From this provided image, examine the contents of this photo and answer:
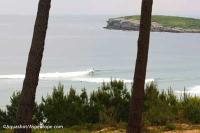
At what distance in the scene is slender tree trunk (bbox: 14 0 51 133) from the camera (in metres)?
7.72

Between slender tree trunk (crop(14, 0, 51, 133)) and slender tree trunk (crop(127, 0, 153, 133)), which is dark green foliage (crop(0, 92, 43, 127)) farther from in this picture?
slender tree trunk (crop(127, 0, 153, 133))

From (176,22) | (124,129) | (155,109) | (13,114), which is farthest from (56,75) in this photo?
(176,22)

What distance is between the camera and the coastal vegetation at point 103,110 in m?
11.6

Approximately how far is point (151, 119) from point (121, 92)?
119cm

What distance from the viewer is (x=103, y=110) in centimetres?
1185

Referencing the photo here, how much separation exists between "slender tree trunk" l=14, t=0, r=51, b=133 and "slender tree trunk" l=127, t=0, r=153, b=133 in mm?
1426

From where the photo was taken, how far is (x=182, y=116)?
471 inches

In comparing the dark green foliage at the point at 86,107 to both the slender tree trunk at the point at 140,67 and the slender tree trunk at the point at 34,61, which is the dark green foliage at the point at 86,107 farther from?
the slender tree trunk at the point at 34,61

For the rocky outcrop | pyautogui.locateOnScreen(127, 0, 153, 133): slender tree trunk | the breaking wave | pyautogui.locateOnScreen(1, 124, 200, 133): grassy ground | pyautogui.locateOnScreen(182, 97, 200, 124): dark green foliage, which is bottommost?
the breaking wave

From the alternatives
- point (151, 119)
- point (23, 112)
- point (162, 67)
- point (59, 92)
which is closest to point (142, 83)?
point (23, 112)

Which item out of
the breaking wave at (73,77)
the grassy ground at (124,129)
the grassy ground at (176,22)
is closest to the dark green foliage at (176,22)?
the grassy ground at (176,22)

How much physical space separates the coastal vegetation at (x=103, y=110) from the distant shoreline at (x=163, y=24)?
16677cm

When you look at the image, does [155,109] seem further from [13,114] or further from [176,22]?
[176,22]

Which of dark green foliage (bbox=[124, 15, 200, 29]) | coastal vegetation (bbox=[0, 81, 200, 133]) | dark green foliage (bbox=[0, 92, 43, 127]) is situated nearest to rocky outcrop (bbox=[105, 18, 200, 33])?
dark green foliage (bbox=[124, 15, 200, 29])
